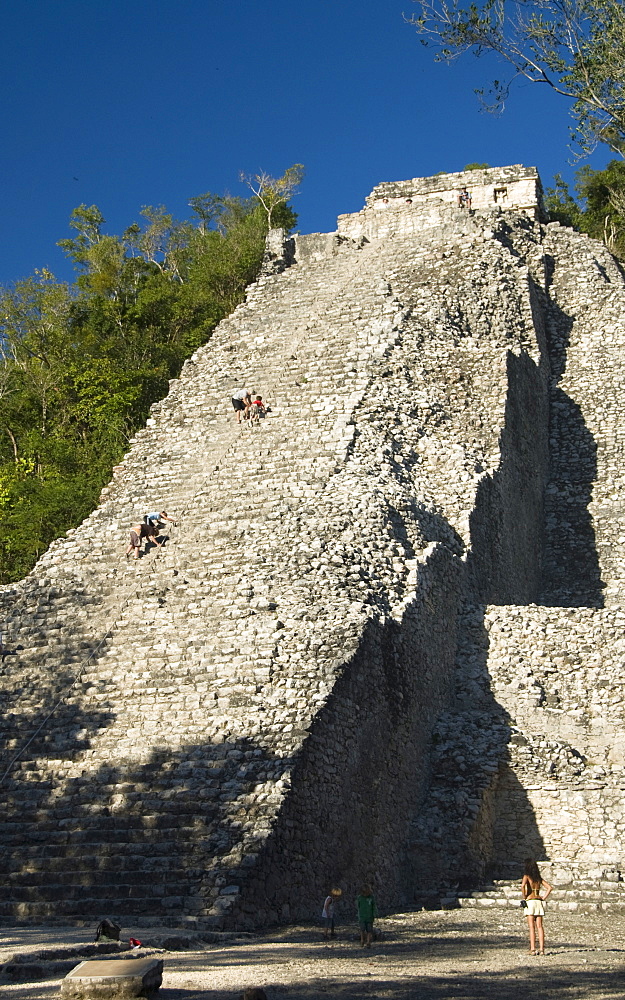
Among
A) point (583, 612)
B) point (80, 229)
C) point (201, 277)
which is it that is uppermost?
point (80, 229)

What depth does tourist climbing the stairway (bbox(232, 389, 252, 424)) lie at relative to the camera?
56.9 ft

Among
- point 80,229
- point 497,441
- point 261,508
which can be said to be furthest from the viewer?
point 80,229

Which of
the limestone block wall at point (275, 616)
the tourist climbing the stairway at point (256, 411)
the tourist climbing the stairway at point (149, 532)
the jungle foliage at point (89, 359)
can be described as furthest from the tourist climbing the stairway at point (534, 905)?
the jungle foliage at point (89, 359)

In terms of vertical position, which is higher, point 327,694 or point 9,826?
point 327,694

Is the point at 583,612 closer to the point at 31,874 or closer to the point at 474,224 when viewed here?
the point at 31,874

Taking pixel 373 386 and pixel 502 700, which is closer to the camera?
pixel 502 700

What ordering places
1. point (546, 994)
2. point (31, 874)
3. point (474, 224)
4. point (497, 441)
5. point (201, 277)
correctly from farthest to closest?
point (201, 277) → point (474, 224) → point (497, 441) → point (31, 874) → point (546, 994)

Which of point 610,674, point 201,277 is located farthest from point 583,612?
point 201,277

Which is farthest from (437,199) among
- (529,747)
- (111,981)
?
(111,981)

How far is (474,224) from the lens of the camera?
22.0 meters

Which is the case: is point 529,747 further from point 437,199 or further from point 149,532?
point 437,199

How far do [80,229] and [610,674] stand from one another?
2505cm

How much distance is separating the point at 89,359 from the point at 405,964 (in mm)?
19235

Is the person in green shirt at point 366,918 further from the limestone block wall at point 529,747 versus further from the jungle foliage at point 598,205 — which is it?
the jungle foliage at point 598,205
